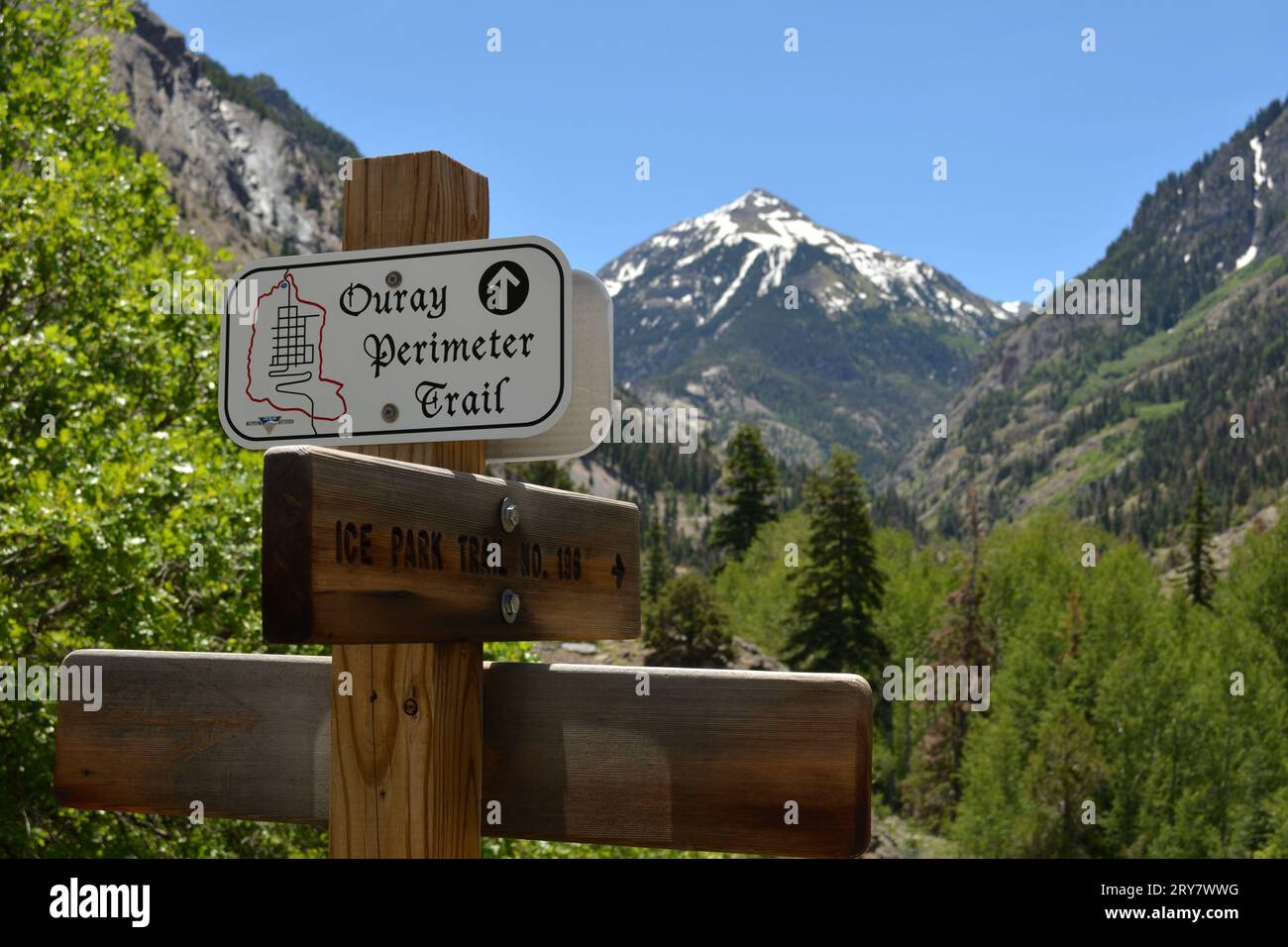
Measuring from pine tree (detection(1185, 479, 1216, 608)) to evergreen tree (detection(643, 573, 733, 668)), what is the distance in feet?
158

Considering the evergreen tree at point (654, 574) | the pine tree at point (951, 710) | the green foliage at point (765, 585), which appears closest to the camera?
the pine tree at point (951, 710)

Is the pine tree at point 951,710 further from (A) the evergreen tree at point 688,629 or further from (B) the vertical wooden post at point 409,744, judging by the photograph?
(B) the vertical wooden post at point 409,744

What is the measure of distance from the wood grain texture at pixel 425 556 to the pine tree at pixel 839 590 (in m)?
57.5

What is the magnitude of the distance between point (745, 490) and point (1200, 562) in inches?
1379

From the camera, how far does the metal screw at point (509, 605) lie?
7.94ft

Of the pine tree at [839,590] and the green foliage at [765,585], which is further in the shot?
the green foliage at [765,585]

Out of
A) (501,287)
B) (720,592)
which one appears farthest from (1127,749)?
(501,287)

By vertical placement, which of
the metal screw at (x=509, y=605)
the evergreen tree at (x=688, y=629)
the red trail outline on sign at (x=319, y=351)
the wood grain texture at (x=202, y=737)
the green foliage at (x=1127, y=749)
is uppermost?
the red trail outline on sign at (x=319, y=351)

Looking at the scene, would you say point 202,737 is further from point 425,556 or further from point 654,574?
point 654,574

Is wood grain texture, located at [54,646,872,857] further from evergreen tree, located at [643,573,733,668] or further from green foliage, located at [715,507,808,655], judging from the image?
green foliage, located at [715,507,808,655]
